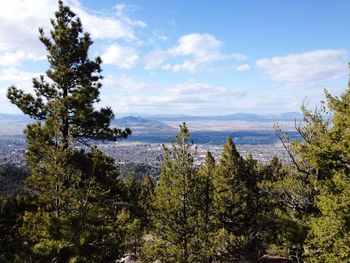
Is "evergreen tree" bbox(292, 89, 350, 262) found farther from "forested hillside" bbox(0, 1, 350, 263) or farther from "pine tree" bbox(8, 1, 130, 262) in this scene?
"pine tree" bbox(8, 1, 130, 262)

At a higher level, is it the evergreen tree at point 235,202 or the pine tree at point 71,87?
the pine tree at point 71,87

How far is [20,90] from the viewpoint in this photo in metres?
23.1

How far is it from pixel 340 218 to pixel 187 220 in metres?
10.6

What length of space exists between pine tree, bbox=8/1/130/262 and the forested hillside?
63 mm

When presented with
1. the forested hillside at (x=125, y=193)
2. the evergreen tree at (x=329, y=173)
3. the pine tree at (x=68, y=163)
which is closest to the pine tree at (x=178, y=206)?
the forested hillside at (x=125, y=193)

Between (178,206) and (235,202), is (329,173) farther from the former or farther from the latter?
(235,202)

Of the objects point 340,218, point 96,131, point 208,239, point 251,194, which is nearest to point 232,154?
point 251,194

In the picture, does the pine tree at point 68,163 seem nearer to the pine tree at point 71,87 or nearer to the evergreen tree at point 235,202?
the pine tree at point 71,87

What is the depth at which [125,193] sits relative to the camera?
1025 inches

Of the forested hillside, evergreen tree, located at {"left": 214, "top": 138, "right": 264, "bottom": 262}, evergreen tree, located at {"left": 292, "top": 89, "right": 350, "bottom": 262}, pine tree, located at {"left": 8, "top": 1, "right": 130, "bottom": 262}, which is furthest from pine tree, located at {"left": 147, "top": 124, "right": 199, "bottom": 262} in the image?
evergreen tree, located at {"left": 292, "top": 89, "right": 350, "bottom": 262}

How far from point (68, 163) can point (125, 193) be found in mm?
6607

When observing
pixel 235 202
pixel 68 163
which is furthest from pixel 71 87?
pixel 235 202

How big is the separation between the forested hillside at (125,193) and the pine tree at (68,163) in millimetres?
63

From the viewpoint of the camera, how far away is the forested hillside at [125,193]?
14.7 meters
